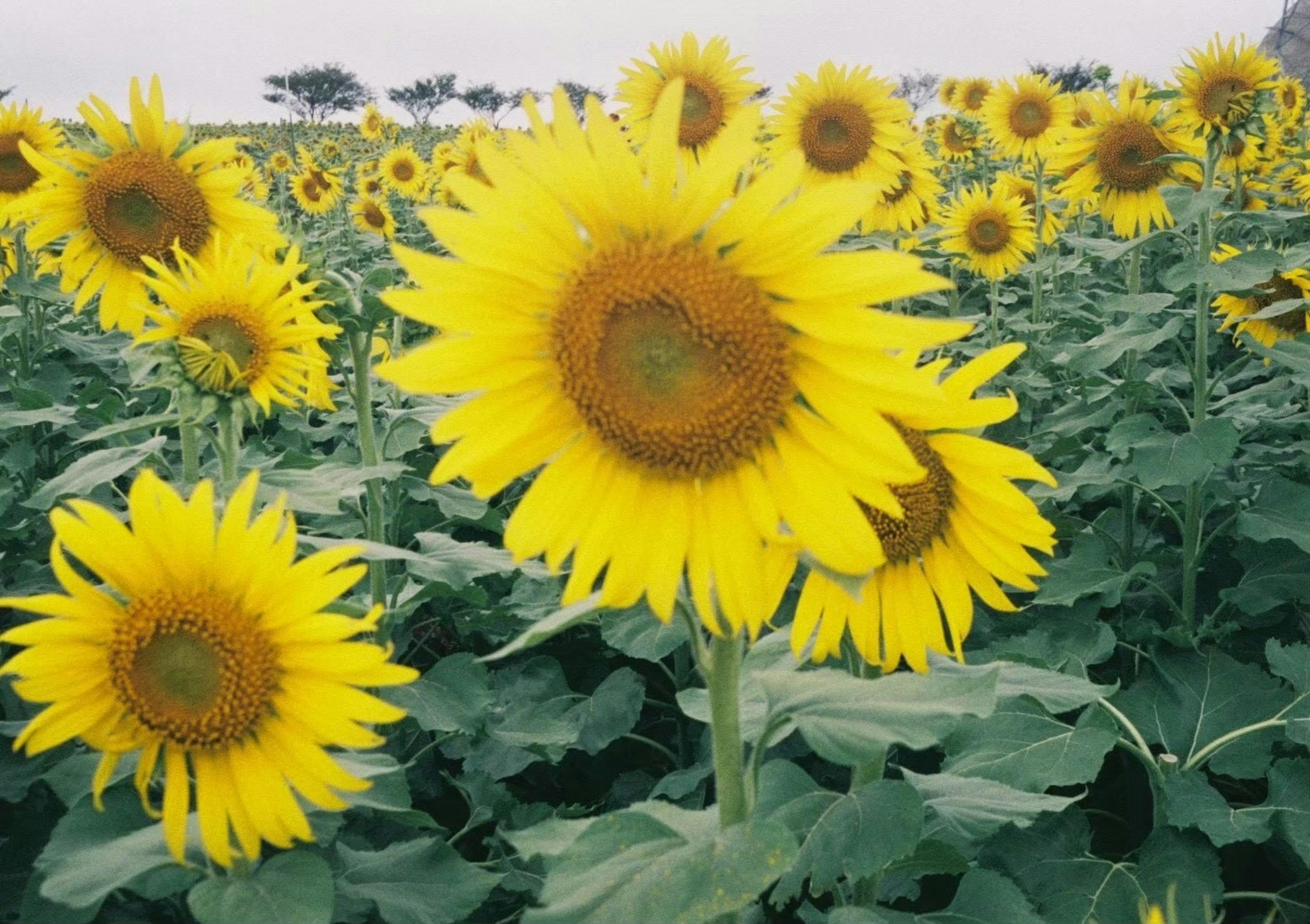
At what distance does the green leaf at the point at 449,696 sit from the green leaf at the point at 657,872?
112 centimetres

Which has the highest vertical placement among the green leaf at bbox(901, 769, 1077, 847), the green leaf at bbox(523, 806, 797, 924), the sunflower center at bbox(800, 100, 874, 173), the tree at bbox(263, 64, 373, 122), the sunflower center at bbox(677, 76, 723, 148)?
the tree at bbox(263, 64, 373, 122)

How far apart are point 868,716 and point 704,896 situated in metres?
0.38

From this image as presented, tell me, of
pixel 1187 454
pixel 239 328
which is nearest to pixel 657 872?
pixel 239 328

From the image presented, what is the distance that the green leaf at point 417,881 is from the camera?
6.64ft

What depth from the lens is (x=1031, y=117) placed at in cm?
783

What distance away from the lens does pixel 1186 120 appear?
4.38m

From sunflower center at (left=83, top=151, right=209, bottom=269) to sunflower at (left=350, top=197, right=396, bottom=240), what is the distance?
6.95m

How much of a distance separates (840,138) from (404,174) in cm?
750

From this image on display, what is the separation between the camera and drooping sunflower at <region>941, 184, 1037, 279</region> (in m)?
7.17

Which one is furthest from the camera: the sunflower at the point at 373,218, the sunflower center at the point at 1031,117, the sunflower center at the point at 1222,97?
the sunflower at the point at 373,218

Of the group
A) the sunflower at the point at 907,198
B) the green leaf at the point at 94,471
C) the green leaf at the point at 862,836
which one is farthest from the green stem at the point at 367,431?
the sunflower at the point at 907,198

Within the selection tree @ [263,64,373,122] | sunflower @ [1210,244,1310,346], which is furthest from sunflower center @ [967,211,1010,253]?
tree @ [263,64,373,122]

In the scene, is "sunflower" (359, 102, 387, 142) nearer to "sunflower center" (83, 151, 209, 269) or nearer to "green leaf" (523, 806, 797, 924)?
"sunflower center" (83, 151, 209, 269)

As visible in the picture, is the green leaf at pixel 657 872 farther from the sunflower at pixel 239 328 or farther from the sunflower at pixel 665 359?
the sunflower at pixel 239 328
